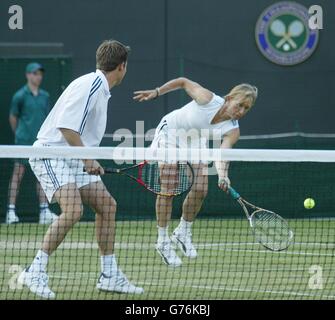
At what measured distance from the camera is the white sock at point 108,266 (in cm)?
738

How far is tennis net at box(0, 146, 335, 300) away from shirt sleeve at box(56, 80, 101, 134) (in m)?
0.16

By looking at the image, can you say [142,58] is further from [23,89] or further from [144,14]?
[23,89]

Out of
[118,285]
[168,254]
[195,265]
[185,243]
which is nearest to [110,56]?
[118,285]

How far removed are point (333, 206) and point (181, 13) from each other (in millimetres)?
2881

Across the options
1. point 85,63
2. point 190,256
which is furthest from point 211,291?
point 85,63

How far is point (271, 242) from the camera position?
8.32 metres

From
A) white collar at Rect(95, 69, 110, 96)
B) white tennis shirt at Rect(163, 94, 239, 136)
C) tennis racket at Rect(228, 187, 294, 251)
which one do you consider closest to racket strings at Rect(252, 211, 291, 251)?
tennis racket at Rect(228, 187, 294, 251)

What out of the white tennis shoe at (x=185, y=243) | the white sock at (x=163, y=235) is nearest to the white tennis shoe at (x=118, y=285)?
the white sock at (x=163, y=235)

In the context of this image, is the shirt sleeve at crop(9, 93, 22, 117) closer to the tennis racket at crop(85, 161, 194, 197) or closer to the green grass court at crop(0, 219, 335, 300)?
the green grass court at crop(0, 219, 335, 300)

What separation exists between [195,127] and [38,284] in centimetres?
269

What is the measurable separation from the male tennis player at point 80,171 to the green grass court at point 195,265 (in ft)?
0.47

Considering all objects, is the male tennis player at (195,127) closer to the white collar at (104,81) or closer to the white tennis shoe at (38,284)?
the white collar at (104,81)

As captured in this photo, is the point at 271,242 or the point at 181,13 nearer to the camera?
the point at 271,242

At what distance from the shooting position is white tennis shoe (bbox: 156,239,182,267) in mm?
8750
